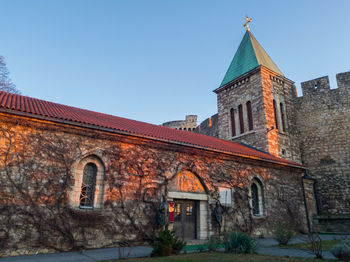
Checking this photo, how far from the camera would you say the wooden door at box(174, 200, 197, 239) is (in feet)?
36.4

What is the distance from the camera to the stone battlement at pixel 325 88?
60.6 ft

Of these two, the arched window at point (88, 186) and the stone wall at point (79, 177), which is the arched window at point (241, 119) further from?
the arched window at point (88, 186)

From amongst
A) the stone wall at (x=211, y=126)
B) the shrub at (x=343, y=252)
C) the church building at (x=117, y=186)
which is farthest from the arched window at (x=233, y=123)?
the shrub at (x=343, y=252)

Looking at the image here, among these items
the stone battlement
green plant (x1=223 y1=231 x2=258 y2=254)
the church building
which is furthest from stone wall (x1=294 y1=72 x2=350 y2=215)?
green plant (x1=223 y1=231 x2=258 y2=254)

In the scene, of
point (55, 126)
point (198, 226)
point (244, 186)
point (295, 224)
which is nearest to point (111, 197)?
point (55, 126)

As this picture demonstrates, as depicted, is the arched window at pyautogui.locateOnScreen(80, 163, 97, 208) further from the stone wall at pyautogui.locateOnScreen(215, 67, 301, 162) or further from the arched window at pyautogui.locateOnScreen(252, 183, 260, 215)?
the stone wall at pyautogui.locateOnScreen(215, 67, 301, 162)

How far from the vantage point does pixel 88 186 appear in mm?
9250

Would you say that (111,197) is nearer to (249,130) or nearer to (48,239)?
(48,239)

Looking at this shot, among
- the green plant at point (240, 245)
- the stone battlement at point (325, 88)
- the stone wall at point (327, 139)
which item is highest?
the stone battlement at point (325, 88)

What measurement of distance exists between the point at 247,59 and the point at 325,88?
612 centimetres

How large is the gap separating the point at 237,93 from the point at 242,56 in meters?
3.59

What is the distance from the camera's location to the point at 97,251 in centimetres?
805

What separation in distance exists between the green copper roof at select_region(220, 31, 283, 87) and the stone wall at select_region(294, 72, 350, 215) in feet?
11.2

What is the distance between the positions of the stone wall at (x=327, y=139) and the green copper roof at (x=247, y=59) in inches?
134
